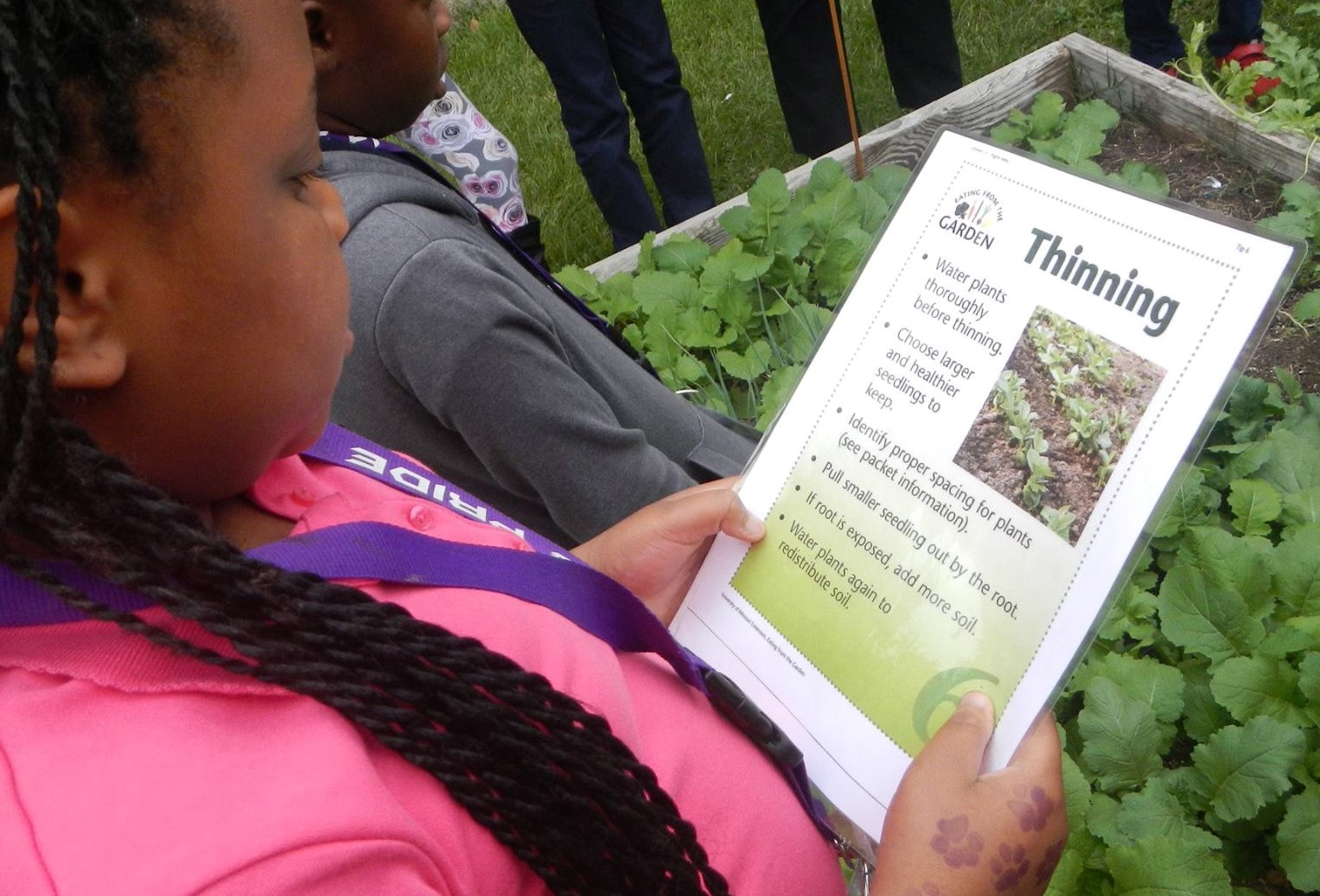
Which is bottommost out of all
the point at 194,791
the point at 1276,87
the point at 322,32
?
the point at 194,791

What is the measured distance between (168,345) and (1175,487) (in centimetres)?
71

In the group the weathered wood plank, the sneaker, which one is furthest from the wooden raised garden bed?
the sneaker

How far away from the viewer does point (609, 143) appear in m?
3.49

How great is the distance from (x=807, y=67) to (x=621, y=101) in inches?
25.7

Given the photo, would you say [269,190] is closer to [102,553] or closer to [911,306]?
[102,553]

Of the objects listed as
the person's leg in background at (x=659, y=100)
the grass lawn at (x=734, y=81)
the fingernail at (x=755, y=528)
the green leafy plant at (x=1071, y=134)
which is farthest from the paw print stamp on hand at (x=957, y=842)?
the grass lawn at (x=734, y=81)

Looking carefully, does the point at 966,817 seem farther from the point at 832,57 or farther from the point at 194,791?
the point at 832,57

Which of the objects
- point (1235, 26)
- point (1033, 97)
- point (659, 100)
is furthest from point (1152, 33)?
point (659, 100)

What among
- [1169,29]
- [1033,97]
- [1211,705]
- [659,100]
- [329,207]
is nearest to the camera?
[329,207]

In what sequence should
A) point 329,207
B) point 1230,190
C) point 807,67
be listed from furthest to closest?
point 807,67 → point 1230,190 → point 329,207

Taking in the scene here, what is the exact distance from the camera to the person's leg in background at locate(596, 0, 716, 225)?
3.38m

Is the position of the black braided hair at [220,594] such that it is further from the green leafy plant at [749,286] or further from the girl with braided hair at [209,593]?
the green leafy plant at [749,286]

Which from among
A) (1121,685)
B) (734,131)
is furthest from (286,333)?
(734,131)

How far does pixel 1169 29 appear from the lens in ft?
11.0
